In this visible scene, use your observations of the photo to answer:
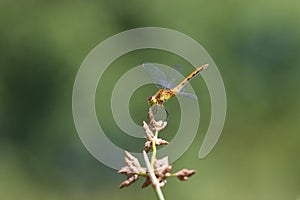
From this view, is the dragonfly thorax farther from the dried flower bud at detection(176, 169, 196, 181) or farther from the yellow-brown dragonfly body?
the dried flower bud at detection(176, 169, 196, 181)

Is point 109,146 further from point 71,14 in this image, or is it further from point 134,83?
point 71,14

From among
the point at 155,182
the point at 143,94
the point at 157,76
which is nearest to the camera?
the point at 155,182

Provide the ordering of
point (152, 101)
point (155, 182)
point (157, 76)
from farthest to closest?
point (157, 76) → point (152, 101) → point (155, 182)

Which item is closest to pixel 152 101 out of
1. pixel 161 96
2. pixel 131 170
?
pixel 161 96

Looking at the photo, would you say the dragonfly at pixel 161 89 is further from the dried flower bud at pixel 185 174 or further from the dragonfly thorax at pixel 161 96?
the dried flower bud at pixel 185 174

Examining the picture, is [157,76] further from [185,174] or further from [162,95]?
[185,174]
